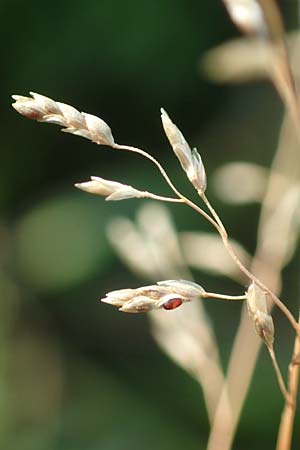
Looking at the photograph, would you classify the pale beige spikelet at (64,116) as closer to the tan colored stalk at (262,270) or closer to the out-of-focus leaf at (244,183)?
the tan colored stalk at (262,270)

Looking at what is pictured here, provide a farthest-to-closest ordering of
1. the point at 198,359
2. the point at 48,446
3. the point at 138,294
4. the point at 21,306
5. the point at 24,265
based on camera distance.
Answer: the point at 21,306 → the point at 24,265 → the point at 48,446 → the point at 198,359 → the point at 138,294

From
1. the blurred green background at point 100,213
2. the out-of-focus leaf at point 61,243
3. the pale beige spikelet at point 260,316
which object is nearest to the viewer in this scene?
the pale beige spikelet at point 260,316

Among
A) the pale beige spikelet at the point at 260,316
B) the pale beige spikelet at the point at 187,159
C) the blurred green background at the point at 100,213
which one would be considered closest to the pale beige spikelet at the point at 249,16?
the pale beige spikelet at the point at 187,159

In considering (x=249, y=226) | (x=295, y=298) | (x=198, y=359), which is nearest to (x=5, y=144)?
(x=249, y=226)

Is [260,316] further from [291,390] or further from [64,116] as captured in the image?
[64,116]

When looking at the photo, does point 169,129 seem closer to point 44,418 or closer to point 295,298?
point 44,418

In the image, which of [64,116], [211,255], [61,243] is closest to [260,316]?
[64,116]
